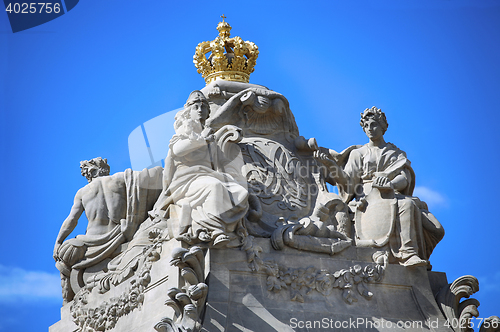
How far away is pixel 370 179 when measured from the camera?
13.2 metres

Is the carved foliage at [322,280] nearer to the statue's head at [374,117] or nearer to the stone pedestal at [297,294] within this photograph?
the stone pedestal at [297,294]

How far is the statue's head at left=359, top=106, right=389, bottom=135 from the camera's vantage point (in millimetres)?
13383

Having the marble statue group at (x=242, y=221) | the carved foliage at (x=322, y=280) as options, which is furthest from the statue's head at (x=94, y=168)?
the carved foliage at (x=322, y=280)

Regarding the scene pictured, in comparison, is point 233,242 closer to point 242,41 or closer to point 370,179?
point 370,179

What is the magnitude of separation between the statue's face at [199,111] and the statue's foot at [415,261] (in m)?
3.90

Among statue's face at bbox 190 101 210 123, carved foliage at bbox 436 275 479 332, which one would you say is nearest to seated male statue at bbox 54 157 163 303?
statue's face at bbox 190 101 210 123

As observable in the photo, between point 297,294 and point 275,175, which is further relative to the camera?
point 275,175

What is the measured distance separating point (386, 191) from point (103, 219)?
15.6ft

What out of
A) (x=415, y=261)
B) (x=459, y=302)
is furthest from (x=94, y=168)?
(x=459, y=302)

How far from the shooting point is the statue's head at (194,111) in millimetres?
12406

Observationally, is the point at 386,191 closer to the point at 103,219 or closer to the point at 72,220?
the point at 103,219

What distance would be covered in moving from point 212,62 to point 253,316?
5879 mm

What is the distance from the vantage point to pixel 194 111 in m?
12.4

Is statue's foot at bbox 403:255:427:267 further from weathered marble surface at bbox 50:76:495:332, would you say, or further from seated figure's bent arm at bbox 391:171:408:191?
seated figure's bent arm at bbox 391:171:408:191
